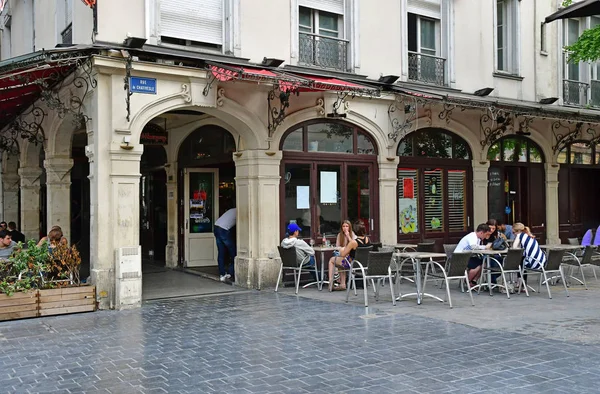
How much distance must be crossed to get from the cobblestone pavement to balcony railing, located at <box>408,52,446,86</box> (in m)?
6.54

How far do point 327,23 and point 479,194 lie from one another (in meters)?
5.48

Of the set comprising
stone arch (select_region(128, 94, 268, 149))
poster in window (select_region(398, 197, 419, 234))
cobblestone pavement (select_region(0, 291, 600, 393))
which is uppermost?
stone arch (select_region(128, 94, 268, 149))

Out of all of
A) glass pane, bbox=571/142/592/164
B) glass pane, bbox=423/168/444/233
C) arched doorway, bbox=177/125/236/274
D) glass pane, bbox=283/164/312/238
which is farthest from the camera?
Answer: glass pane, bbox=571/142/592/164

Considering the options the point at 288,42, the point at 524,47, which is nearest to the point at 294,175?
the point at 288,42

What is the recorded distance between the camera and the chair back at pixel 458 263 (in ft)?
30.6

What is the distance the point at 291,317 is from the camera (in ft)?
28.1

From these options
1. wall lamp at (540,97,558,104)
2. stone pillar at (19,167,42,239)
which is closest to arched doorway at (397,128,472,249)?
wall lamp at (540,97,558,104)

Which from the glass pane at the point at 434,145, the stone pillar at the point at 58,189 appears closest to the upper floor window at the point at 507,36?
the glass pane at the point at 434,145

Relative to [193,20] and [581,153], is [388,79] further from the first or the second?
[581,153]

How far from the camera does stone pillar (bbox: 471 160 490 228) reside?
569 inches

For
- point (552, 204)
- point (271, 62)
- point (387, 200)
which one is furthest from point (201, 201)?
point (552, 204)

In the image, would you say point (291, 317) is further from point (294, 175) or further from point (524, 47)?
point (524, 47)

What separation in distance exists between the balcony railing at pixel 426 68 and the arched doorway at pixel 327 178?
2010 mm

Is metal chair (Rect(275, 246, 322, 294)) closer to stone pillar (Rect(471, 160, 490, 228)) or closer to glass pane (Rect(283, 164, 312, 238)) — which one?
glass pane (Rect(283, 164, 312, 238))
